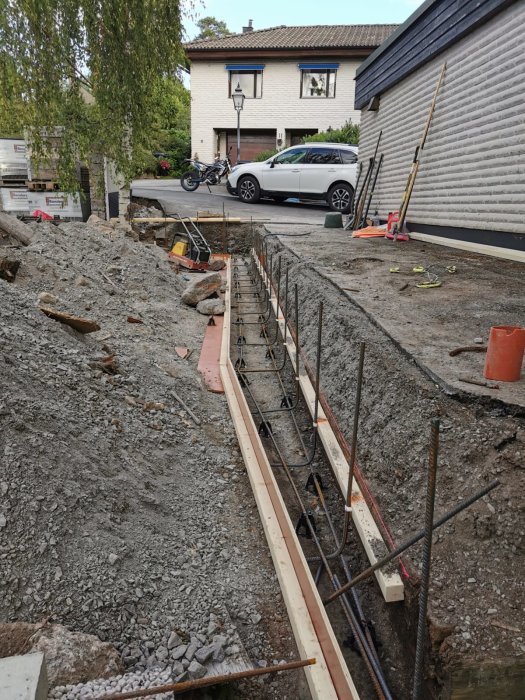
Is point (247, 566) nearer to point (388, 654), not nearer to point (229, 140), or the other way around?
point (388, 654)

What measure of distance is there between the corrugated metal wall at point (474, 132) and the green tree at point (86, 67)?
17.7 feet

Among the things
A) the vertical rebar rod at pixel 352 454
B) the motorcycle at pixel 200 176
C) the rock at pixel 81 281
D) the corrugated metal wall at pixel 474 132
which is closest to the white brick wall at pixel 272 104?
the motorcycle at pixel 200 176

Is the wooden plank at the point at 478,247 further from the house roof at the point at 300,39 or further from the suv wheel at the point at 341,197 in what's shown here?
the house roof at the point at 300,39

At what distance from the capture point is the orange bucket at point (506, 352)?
2.76 m

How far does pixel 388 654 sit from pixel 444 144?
302 inches

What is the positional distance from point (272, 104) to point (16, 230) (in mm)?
20022

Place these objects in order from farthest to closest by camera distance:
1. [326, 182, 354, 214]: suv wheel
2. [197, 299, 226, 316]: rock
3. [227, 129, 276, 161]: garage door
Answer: [227, 129, 276, 161]: garage door
[326, 182, 354, 214]: suv wheel
[197, 299, 226, 316]: rock

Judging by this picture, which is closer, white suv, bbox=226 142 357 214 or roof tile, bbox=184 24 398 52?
white suv, bbox=226 142 357 214

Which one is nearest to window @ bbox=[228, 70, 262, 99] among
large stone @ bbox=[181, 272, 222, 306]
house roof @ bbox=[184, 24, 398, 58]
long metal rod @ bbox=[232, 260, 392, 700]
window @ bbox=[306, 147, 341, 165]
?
house roof @ bbox=[184, 24, 398, 58]

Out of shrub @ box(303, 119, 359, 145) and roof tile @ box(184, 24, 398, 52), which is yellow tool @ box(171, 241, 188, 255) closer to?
shrub @ box(303, 119, 359, 145)

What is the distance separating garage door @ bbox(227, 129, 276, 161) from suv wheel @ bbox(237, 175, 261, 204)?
34.3ft

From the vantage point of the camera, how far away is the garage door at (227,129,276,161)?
1007 inches

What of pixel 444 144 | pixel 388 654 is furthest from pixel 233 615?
pixel 444 144

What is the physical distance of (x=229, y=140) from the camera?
1022 inches
